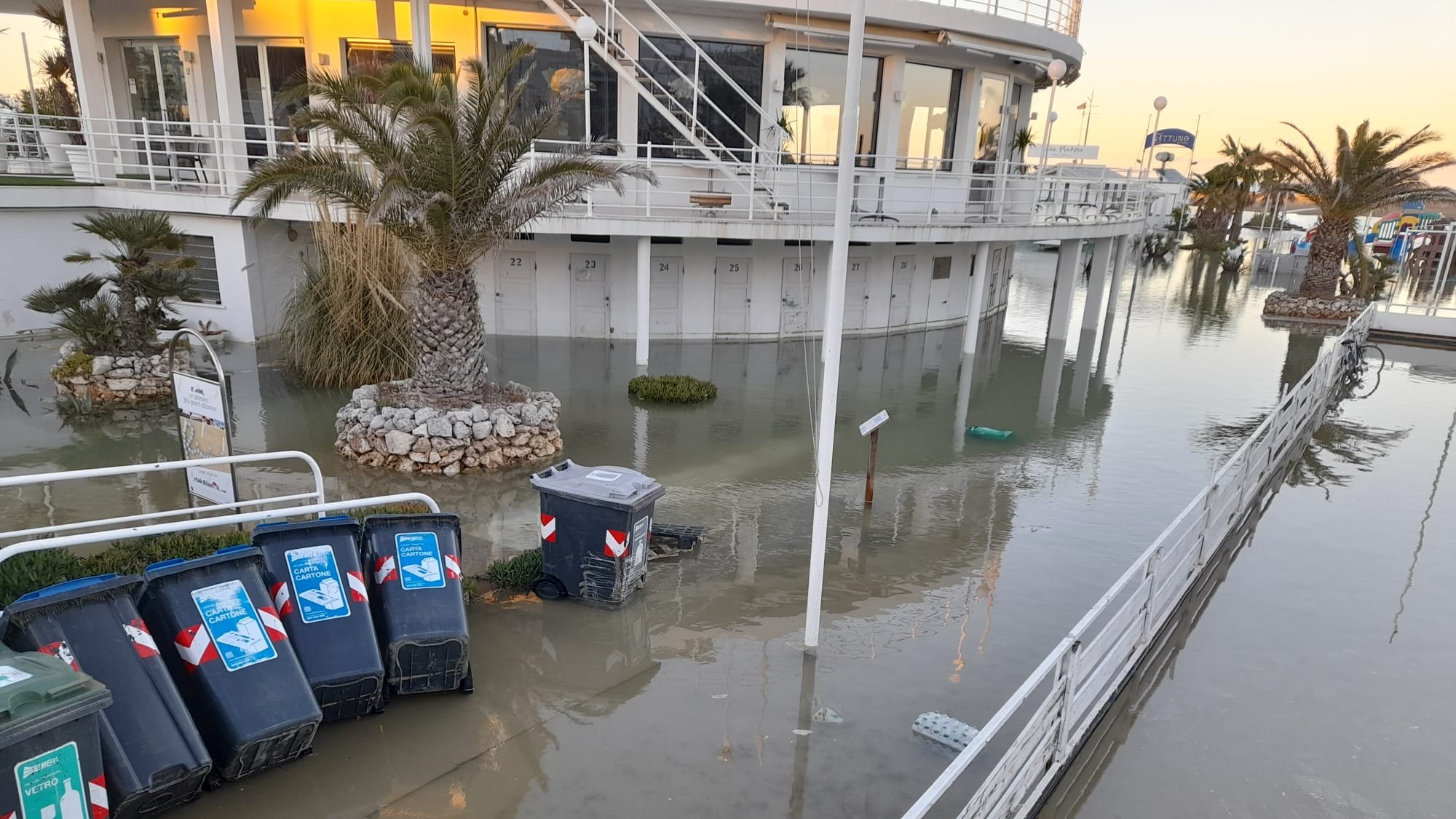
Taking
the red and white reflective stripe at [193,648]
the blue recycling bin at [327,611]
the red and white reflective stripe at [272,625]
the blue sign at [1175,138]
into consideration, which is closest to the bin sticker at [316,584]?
the blue recycling bin at [327,611]

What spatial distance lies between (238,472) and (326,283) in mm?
4315

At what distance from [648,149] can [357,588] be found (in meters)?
12.0

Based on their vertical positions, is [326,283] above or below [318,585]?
above

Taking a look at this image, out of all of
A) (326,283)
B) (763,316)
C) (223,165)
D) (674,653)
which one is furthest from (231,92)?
(674,653)

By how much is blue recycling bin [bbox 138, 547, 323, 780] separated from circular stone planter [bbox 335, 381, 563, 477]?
5280 millimetres

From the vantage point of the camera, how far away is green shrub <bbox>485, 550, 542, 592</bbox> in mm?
7414

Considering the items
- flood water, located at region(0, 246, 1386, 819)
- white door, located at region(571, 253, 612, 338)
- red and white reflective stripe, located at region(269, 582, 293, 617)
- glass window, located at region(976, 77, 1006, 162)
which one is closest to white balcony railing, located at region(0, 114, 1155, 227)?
glass window, located at region(976, 77, 1006, 162)

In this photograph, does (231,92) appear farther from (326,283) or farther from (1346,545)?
(1346,545)

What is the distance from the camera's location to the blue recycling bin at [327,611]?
5.31m

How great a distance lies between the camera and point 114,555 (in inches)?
268

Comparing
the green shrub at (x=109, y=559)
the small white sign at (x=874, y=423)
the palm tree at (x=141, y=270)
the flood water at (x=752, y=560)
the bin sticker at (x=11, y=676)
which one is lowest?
the flood water at (x=752, y=560)

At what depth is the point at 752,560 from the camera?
8328mm

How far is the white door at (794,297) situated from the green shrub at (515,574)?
476 inches

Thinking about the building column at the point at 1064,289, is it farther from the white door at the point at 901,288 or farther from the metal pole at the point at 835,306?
the metal pole at the point at 835,306
